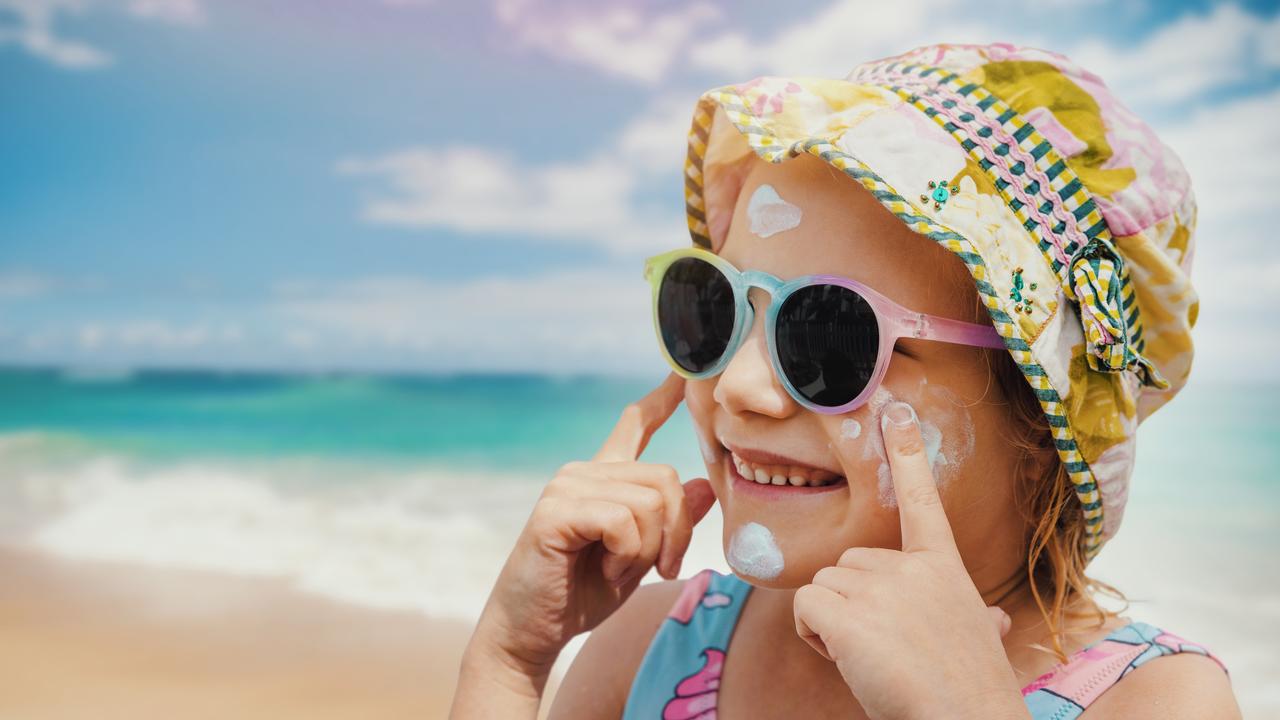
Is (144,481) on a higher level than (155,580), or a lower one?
higher

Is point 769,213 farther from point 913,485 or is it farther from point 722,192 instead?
point 913,485

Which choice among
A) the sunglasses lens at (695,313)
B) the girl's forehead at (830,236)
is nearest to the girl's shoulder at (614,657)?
the sunglasses lens at (695,313)

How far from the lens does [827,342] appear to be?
1.55 m

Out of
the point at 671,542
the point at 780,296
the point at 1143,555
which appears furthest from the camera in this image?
the point at 1143,555

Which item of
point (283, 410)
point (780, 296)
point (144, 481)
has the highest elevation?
point (283, 410)

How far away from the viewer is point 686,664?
1965 mm

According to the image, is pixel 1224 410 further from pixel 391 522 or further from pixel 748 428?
pixel 748 428

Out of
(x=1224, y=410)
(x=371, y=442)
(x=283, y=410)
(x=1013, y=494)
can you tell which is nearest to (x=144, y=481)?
(x=371, y=442)

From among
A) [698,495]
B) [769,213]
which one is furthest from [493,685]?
[769,213]

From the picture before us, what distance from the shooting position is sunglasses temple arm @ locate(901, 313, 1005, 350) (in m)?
1.53

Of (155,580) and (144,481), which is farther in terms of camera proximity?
(144,481)

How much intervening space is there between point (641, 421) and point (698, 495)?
9.8 inches

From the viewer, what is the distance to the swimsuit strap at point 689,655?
1.90m

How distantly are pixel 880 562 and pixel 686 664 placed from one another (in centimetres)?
73
